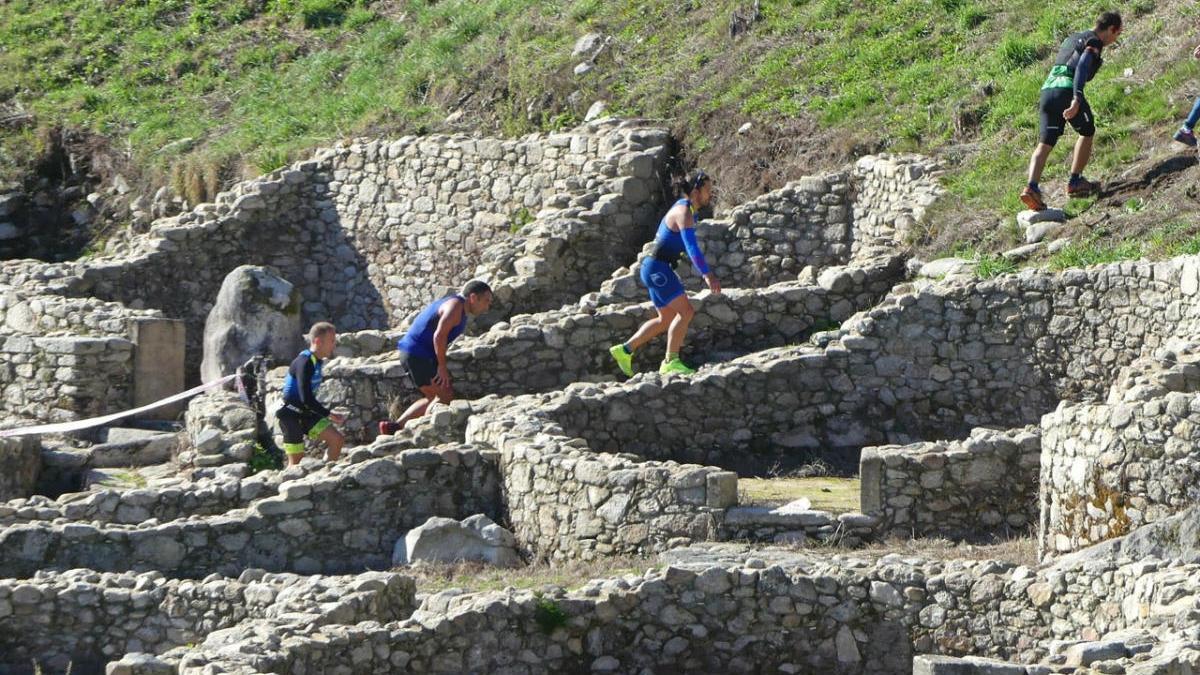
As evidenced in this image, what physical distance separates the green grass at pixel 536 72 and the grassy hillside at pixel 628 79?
3cm

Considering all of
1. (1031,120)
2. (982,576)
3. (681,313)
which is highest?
(1031,120)

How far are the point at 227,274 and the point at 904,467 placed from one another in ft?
38.1

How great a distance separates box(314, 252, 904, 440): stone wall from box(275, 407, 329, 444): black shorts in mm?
1294

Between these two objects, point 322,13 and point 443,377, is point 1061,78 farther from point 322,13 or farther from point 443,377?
point 322,13

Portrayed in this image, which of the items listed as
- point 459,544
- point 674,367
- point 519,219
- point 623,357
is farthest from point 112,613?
point 519,219

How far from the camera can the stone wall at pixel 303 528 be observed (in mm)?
18688

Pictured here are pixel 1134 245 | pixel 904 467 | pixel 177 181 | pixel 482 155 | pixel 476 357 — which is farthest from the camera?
pixel 177 181

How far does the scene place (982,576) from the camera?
15.5m

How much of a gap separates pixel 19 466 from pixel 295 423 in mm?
2577

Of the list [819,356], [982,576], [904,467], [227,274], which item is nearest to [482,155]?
[227,274]

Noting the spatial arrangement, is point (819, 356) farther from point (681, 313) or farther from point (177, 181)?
point (177, 181)

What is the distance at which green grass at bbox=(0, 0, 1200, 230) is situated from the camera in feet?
80.5

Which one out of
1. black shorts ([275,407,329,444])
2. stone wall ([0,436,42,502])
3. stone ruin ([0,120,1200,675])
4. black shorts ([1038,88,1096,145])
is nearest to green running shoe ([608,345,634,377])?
stone ruin ([0,120,1200,675])

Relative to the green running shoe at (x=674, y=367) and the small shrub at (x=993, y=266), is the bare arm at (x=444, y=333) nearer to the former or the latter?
the green running shoe at (x=674, y=367)
